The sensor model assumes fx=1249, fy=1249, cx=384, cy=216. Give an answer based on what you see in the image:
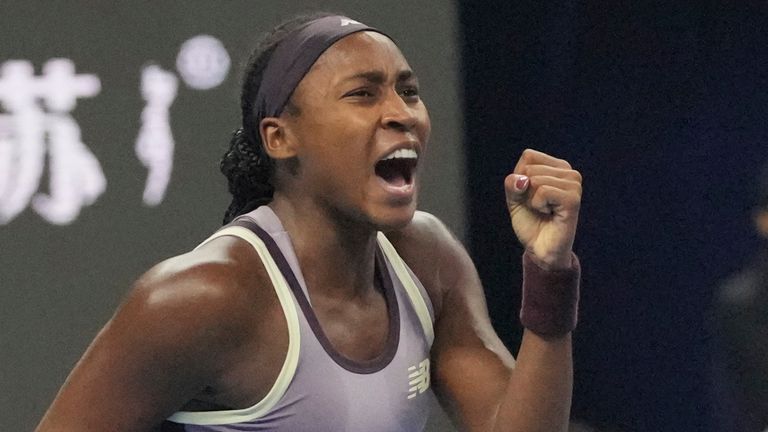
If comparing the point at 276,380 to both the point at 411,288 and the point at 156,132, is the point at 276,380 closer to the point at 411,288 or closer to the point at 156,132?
the point at 411,288

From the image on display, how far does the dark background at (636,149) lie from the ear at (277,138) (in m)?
1.38

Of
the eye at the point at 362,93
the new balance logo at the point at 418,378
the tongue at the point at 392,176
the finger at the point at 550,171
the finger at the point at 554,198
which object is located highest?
the eye at the point at 362,93

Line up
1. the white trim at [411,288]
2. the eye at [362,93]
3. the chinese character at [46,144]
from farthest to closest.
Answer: the chinese character at [46,144], the white trim at [411,288], the eye at [362,93]

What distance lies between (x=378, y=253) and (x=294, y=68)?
0.76ft

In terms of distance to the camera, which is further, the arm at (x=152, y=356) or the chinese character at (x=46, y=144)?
the chinese character at (x=46, y=144)

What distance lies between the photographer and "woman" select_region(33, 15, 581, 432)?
115 centimetres

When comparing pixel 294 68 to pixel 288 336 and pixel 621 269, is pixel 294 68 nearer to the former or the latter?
pixel 288 336

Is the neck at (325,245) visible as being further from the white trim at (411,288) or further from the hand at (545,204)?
the hand at (545,204)

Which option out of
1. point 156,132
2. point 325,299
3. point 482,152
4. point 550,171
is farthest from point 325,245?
point 482,152

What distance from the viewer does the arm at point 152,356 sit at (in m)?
1.13

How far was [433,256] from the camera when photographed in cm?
141

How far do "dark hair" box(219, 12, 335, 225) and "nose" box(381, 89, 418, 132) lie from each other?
15cm

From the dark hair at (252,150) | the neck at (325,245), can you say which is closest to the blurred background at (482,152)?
the dark hair at (252,150)

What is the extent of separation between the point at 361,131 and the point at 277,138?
0.39 feet
